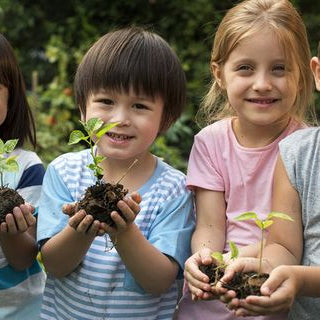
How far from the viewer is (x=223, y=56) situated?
9.05 feet

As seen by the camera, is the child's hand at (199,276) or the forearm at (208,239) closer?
the child's hand at (199,276)

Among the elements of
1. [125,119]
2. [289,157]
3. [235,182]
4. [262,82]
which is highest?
[262,82]

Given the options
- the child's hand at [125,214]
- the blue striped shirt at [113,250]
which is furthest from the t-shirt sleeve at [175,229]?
the child's hand at [125,214]

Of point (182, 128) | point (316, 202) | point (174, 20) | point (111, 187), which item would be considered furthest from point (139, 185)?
point (174, 20)

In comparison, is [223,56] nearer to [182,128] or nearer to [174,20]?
[182,128]

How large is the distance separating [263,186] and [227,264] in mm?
421

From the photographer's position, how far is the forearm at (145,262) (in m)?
2.49

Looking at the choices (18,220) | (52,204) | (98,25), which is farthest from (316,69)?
(98,25)

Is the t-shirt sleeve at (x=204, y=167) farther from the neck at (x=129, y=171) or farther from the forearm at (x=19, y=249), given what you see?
the forearm at (x=19, y=249)

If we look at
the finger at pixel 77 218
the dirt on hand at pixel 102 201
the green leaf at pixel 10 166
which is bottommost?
the finger at pixel 77 218

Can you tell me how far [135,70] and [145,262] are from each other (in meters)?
0.68

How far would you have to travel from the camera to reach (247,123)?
2.75m

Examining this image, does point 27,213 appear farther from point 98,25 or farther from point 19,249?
point 98,25

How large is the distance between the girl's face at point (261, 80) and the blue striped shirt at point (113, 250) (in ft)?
1.25
